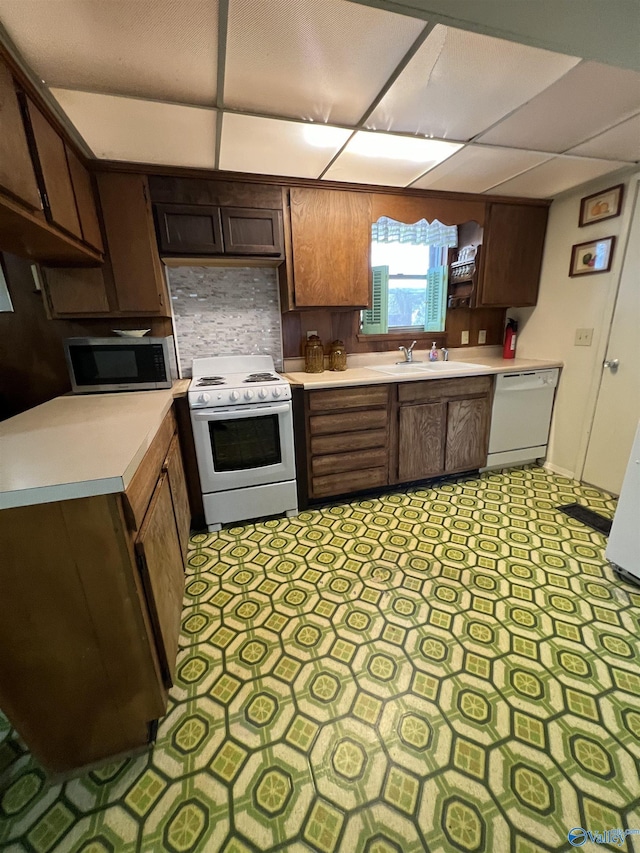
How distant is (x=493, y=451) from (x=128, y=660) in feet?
8.94

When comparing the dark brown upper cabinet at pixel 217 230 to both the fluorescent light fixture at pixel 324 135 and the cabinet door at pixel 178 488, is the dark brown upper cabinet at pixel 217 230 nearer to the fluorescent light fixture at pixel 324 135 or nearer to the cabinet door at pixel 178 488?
the fluorescent light fixture at pixel 324 135

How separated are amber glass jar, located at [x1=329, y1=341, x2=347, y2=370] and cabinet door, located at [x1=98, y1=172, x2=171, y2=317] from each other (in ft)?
3.98

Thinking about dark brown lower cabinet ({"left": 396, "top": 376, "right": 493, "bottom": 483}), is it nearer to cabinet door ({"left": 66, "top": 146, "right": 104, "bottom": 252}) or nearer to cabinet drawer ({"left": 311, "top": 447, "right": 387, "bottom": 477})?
cabinet drawer ({"left": 311, "top": 447, "right": 387, "bottom": 477})

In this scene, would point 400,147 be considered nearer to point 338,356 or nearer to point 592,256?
point 338,356

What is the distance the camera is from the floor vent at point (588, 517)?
6.86 ft

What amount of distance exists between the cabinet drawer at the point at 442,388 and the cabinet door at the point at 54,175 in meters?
2.03

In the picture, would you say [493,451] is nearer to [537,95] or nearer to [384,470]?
[384,470]

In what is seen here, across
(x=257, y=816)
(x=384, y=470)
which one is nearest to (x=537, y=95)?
(x=384, y=470)

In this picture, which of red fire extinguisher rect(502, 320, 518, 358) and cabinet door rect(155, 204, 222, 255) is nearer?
cabinet door rect(155, 204, 222, 255)

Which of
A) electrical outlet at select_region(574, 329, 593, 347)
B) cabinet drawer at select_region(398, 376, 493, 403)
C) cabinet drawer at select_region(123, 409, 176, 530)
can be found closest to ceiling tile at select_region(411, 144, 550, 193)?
electrical outlet at select_region(574, 329, 593, 347)

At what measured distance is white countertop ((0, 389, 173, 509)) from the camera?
2.67 ft

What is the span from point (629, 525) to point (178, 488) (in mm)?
2232

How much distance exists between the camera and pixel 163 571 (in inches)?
47.6

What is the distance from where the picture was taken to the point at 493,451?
2779 millimetres
